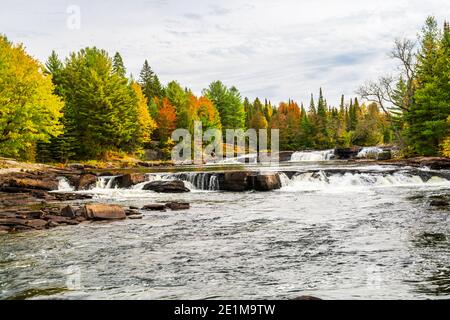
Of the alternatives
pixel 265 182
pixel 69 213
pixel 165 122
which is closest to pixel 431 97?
pixel 265 182

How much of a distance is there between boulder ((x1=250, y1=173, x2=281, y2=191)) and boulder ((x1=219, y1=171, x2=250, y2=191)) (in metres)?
0.62

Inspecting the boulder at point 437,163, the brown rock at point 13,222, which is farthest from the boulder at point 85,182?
the boulder at point 437,163

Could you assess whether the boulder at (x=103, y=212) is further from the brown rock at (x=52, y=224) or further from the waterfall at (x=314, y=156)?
the waterfall at (x=314, y=156)

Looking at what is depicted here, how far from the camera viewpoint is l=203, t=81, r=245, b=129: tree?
106000mm

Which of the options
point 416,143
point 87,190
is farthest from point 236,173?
point 416,143

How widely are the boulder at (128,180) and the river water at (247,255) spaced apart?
498 inches

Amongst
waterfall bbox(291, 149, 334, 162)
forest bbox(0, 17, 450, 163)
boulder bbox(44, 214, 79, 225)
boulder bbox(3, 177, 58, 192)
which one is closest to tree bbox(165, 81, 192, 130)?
forest bbox(0, 17, 450, 163)

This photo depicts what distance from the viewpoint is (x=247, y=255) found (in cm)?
1180

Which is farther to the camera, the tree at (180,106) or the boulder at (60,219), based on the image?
the tree at (180,106)

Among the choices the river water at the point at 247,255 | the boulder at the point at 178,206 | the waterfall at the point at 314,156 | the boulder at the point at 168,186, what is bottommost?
the river water at the point at 247,255

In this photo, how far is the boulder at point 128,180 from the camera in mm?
33812

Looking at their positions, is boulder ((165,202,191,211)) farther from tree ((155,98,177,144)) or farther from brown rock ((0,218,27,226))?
tree ((155,98,177,144))

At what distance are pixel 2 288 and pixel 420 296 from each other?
846 cm

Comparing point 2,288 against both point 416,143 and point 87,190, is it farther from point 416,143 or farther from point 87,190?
point 416,143
